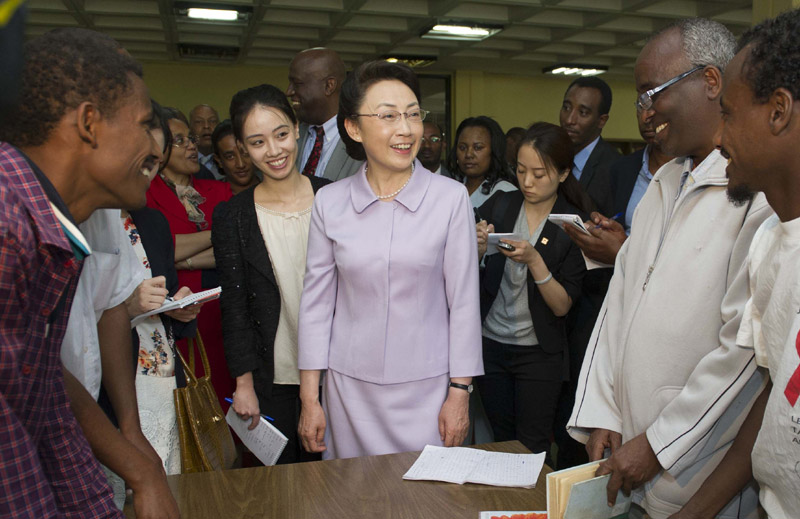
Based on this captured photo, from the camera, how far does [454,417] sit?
193 centimetres

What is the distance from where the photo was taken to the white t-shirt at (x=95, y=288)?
1.36 meters

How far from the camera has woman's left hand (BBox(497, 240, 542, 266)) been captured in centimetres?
261

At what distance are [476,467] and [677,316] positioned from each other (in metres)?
0.61

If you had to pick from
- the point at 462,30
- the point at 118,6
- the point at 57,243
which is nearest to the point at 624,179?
the point at 57,243

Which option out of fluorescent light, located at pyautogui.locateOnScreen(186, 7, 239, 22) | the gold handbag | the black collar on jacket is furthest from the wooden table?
fluorescent light, located at pyautogui.locateOnScreen(186, 7, 239, 22)

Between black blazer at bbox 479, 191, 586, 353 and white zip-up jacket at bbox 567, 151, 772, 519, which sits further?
black blazer at bbox 479, 191, 586, 353

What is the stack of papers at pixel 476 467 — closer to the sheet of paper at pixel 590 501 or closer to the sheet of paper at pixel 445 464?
the sheet of paper at pixel 445 464

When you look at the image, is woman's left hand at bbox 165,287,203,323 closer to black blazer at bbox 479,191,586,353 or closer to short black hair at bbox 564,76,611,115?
black blazer at bbox 479,191,586,353

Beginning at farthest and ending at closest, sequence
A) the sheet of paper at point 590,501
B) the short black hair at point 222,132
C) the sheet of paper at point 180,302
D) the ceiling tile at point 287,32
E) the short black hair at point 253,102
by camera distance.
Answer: the ceiling tile at point 287,32 → the short black hair at point 222,132 → the short black hair at point 253,102 → the sheet of paper at point 180,302 → the sheet of paper at point 590,501

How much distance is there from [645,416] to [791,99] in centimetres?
81

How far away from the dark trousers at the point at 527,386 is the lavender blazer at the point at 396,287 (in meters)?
0.87

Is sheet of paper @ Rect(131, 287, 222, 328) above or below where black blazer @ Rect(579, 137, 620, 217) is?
below

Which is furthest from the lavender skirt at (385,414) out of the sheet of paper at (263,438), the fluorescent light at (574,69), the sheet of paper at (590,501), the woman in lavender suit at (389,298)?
the fluorescent light at (574,69)

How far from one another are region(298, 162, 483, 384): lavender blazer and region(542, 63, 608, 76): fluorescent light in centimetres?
1016
